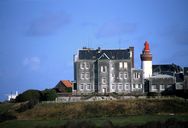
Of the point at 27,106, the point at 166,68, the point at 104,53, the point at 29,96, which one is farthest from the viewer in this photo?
the point at 166,68

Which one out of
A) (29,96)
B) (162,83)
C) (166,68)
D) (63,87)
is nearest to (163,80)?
(162,83)

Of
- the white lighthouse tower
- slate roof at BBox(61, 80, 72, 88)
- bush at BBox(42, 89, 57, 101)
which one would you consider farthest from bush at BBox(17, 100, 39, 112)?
the white lighthouse tower

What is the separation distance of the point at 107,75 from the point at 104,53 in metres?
3.52

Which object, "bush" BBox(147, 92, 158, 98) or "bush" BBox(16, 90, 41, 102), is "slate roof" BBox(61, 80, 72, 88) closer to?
"bush" BBox(16, 90, 41, 102)

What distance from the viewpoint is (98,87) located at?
73562 millimetres

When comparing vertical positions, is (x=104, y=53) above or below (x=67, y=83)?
above

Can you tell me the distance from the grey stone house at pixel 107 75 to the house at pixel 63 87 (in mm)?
5532

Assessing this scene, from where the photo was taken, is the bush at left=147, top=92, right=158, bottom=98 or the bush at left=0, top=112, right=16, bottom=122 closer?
the bush at left=0, top=112, right=16, bottom=122

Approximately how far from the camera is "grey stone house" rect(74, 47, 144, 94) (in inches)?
2891

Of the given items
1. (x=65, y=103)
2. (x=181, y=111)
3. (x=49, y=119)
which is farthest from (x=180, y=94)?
(x=49, y=119)

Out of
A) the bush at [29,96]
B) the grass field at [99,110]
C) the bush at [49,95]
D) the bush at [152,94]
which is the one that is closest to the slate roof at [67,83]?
the bush at [29,96]

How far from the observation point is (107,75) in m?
73.4

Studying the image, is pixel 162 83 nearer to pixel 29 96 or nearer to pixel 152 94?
pixel 152 94

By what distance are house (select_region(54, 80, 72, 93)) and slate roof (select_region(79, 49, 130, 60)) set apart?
7.17 metres
